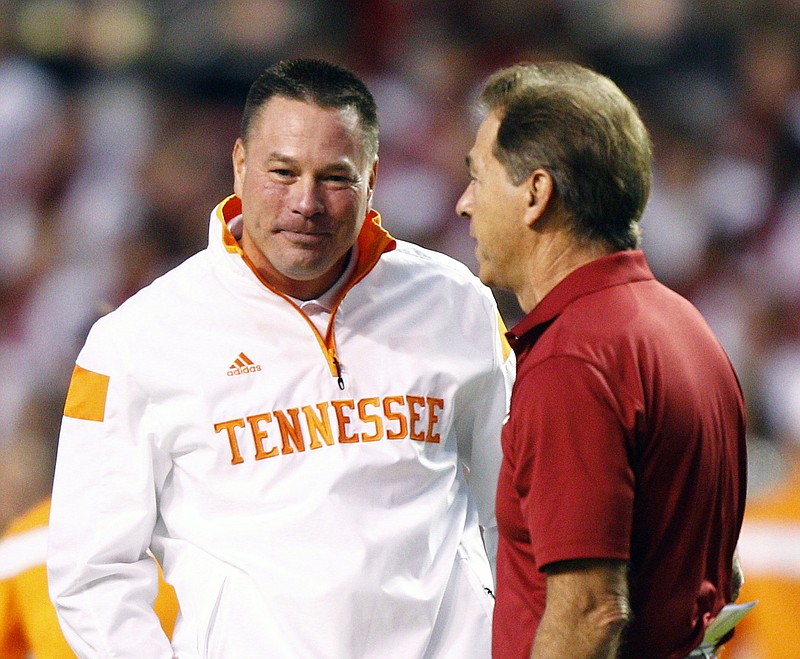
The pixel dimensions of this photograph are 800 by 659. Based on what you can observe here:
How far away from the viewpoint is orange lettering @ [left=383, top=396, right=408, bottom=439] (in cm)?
208

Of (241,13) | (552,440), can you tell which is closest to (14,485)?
(241,13)

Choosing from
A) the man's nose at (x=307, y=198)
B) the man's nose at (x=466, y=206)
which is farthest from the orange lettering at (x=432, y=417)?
the man's nose at (x=466, y=206)

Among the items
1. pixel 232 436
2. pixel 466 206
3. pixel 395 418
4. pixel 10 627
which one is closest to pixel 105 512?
pixel 232 436

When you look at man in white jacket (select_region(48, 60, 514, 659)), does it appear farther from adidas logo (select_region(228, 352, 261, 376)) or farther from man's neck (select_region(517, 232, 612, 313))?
man's neck (select_region(517, 232, 612, 313))

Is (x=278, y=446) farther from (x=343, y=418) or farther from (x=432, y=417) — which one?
(x=432, y=417)

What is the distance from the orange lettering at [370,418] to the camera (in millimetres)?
2064

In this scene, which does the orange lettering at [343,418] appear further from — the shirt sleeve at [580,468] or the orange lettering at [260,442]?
the shirt sleeve at [580,468]

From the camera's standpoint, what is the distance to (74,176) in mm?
4273

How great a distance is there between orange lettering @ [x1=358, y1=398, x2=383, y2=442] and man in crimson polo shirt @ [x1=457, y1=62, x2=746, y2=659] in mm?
479

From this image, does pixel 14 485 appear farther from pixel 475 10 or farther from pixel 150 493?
pixel 475 10

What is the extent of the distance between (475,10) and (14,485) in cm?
254

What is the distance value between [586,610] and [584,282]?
420mm

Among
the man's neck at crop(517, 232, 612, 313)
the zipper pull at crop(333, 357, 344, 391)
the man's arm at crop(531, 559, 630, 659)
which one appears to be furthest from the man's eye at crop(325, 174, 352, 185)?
the man's arm at crop(531, 559, 630, 659)

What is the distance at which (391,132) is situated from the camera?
4543mm
